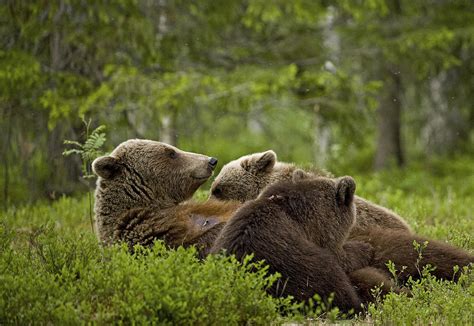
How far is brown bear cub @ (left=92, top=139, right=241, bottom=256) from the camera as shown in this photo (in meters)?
6.66

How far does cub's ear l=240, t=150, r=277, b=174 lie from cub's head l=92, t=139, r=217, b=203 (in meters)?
0.77

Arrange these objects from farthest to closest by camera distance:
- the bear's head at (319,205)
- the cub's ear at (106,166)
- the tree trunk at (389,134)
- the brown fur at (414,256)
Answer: the tree trunk at (389,134) → the cub's ear at (106,166) → the brown fur at (414,256) → the bear's head at (319,205)

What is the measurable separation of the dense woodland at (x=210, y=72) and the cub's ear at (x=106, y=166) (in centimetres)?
340

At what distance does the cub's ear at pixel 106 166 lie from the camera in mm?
Answer: 6867

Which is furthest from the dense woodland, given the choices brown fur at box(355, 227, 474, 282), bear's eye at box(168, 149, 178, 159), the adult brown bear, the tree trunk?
brown fur at box(355, 227, 474, 282)

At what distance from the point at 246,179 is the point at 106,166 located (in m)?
1.65

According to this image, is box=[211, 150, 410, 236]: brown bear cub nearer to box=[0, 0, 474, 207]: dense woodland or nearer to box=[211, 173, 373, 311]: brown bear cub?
box=[211, 173, 373, 311]: brown bear cub

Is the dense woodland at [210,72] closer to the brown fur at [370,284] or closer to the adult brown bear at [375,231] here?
the adult brown bear at [375,231]

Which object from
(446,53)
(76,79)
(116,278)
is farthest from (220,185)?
(446,53)

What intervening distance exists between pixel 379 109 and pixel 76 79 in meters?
9.06

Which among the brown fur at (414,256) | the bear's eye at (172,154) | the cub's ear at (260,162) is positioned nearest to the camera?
the brown fur at (414,256)

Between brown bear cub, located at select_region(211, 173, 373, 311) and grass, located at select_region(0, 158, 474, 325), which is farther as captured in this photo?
brown bear cub, located at select_region(211, 173, 373, 311)

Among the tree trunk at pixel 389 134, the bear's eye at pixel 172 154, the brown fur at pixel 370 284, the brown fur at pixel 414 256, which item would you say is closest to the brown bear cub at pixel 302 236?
the brown fur at pixel 370 284

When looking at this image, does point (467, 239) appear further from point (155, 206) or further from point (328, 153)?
point (328, 153)
